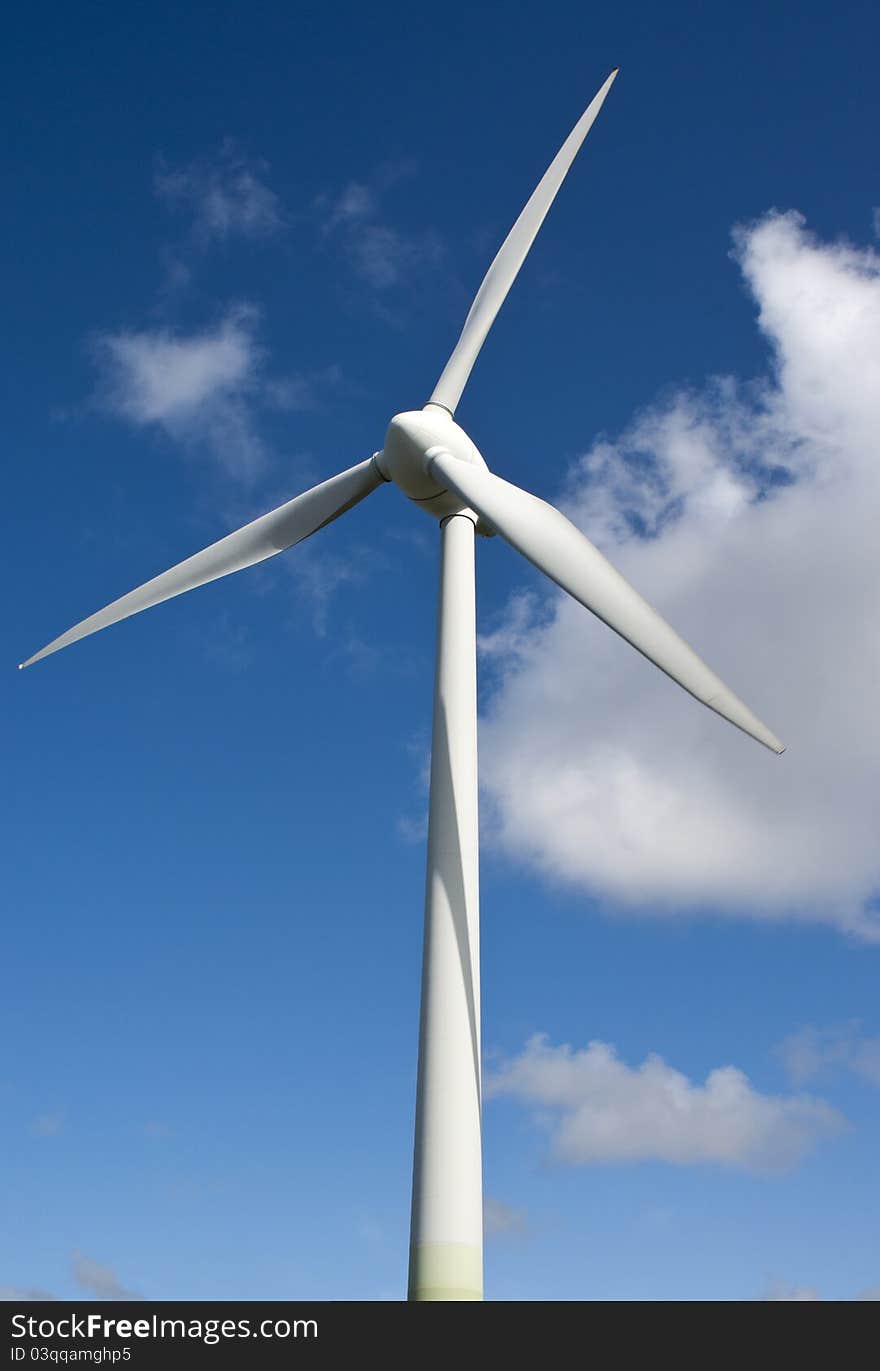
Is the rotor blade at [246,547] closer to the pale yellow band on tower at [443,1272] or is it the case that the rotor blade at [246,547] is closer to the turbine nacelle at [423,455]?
the turbine nacelle at [423,455]

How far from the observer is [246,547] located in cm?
2653

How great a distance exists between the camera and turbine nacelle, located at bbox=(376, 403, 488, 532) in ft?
77.2

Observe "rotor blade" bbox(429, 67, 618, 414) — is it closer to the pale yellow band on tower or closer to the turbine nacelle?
the turbine nacelle

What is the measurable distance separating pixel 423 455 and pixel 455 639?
3.91m

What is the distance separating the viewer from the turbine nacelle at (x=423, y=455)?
2353cm

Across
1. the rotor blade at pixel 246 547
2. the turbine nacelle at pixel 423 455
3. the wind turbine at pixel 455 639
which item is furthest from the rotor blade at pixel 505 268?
the rotor blade at pixel 246 547

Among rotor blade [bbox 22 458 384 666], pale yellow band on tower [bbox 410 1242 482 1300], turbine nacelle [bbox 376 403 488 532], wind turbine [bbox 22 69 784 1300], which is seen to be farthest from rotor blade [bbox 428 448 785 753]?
pale yellow band on tower [bbox 410 1242 482 1300]

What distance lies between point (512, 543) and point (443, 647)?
2143 millimetres

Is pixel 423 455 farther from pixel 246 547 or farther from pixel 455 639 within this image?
pixel 246 547

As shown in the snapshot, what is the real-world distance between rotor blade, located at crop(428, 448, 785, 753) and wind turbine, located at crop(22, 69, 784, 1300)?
0.9 inches
